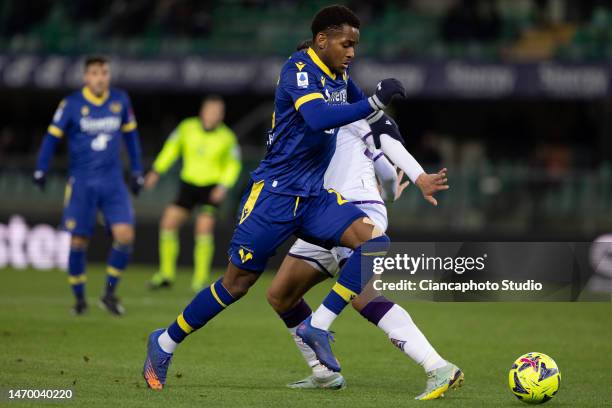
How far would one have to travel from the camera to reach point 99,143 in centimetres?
1204

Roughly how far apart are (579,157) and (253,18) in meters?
7.26

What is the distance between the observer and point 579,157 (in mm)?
20516

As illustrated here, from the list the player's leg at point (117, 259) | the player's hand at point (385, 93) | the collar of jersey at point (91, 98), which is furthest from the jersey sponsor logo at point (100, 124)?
the player's hand at point (385, 93)

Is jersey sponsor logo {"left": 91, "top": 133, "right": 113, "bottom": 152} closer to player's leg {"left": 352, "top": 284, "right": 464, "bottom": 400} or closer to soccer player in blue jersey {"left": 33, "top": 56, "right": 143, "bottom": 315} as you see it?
soccer player in blue jersey {"left": 33, "top": 56, "right": 143, "bottom": 315}

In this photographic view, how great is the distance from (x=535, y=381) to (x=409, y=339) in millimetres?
736

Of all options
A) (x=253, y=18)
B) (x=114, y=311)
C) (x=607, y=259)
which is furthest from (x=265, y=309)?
(x=253, y=18)

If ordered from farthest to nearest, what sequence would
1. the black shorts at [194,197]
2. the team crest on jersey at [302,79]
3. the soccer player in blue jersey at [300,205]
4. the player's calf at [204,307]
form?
1. the black shorts at [194,197]
2. the player's calf at [204,307]
3. the soccer player in blue jersey at [300,205]
4. the team crest on jersey at [302,79]

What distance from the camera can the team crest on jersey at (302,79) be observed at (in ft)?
23.3

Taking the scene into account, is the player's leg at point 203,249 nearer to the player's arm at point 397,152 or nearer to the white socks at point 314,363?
the white socks at point 314,363

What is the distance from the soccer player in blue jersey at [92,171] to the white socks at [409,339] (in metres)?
5.19

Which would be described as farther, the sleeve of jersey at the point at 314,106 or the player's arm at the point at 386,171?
the player's arm at the point at 386,171

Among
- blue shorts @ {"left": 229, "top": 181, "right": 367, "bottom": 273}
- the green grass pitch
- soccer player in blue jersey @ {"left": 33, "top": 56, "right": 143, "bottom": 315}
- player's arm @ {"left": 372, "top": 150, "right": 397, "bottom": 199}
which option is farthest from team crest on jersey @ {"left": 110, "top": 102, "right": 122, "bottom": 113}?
blue shorts @ {"left": 229, "top": 181, "right": 367, "bottom": 273}

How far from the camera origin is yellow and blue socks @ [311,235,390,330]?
7137 mm

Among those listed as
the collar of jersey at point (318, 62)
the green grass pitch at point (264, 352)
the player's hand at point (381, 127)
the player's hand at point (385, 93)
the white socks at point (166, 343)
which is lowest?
the green grass pitch at point (264, 352)
